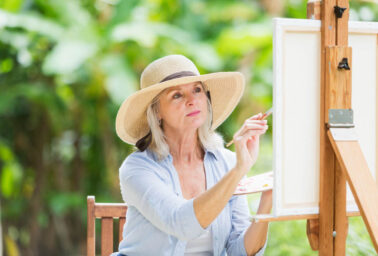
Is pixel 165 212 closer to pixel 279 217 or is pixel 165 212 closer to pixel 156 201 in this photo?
pixel 156 201

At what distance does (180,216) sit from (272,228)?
2.53m

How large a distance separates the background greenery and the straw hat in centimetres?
255

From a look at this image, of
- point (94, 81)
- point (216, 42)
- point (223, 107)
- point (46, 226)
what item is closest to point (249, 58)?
point (216, 42)

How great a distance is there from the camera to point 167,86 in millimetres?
1914

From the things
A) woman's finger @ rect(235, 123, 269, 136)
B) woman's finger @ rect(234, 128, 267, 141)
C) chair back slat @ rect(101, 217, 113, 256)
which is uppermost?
woman's finger @ rect(235, 123, 269, 136)

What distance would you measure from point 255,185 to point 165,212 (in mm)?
316

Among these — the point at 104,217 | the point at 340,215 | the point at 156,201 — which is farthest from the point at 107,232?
the point at 340,215

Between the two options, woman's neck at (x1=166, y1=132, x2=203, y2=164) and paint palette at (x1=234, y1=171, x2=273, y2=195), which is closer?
paint palette at (x1=234, y1=171, x2=273, y2=195)

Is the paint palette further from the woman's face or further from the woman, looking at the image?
the woman's face

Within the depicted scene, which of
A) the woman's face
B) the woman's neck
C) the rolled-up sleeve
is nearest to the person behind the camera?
the rolled-up sleeve

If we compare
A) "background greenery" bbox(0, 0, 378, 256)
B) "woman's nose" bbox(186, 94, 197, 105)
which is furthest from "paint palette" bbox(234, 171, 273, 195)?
"background greenery" bbox(0, 0, 378, 256)

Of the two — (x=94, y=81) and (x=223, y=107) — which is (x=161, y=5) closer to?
(x=94, y=81)

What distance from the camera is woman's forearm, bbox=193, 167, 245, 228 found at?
1579mm

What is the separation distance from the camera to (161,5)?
256 inches
